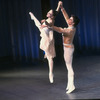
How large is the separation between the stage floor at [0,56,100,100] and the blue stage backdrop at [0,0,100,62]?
37.2 inches

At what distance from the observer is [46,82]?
561 cm

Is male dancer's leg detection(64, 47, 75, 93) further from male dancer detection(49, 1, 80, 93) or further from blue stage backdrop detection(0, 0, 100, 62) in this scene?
blue stage backdrop detection(0, 0, 100, 62)

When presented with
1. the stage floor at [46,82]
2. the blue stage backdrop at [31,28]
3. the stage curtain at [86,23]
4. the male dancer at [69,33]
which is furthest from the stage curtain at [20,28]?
the male dancer at [69,33]

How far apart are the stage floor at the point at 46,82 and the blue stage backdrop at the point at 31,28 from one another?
944 mm

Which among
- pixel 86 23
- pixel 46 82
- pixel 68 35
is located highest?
pixel 68 35

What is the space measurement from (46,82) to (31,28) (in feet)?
8.41

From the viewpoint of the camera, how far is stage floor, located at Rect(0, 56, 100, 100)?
185 inches

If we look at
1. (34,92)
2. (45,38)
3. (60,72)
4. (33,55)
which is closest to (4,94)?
(34,92)

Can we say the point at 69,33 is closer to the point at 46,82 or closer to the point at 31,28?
the point at 46,82

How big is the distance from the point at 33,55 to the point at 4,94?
9.99ft

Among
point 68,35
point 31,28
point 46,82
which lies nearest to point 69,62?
point 68,35

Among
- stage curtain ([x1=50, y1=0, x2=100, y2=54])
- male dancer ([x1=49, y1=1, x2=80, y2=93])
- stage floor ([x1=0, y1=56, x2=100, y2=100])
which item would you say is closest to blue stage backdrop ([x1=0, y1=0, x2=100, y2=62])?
stage curtain ([x1=50, y1=0, x2=100, y2=54])

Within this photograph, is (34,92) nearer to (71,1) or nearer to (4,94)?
(4,94)

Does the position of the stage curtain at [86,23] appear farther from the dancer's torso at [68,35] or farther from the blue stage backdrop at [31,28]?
the dancer's torso at [68,35]
